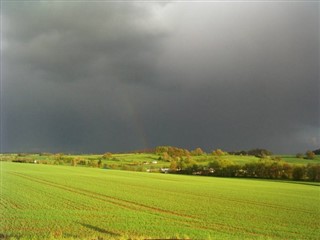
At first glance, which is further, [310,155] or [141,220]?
[310,155]

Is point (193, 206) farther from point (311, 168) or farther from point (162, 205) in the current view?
point (311, 168)

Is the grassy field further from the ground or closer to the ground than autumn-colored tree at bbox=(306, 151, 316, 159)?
closer to the ground

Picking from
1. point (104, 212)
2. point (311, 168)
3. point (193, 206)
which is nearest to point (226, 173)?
point (311, 168)

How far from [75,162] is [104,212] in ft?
475

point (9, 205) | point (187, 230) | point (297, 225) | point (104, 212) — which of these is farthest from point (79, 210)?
point (297, 225)

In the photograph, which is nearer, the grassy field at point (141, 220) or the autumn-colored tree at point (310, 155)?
the grassy field at point (141, 220)

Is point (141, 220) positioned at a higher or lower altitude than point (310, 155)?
lower

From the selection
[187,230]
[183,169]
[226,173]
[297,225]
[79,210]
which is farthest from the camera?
[183,169]

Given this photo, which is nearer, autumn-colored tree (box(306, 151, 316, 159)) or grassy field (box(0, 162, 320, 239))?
grassy field (box(0, 162, 320, 239))

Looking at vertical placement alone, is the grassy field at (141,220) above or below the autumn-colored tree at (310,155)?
below

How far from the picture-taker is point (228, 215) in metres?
37.0

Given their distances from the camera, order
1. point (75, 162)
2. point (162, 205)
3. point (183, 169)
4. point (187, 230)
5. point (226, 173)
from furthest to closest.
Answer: point (75, 162) < point (183, 169) < point (226, 173) < point (162, 205) < point (187, 230)

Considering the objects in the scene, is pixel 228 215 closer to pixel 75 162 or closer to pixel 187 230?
pixel 187 230

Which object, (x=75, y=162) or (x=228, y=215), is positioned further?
(x=75, y=162)
